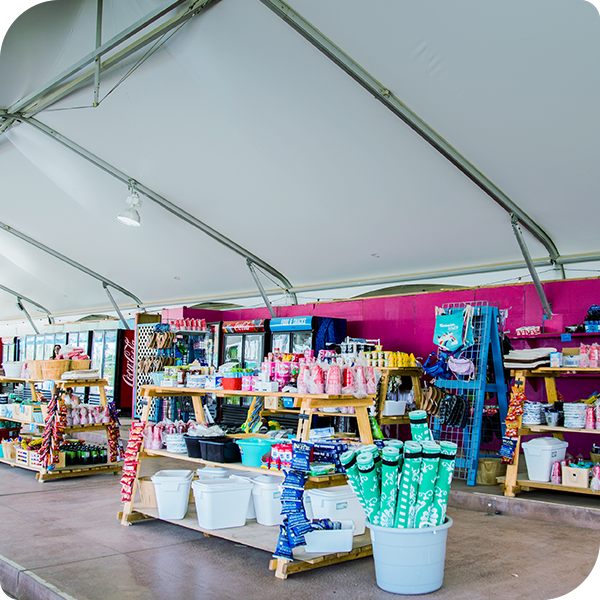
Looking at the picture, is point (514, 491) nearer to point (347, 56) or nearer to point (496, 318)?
point (496, 318)

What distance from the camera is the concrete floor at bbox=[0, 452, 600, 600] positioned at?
3473mm

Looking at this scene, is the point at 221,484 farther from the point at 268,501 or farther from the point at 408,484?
the point at 408,484

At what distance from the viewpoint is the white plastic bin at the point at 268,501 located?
4.45 meters

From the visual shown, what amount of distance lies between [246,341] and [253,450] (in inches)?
254

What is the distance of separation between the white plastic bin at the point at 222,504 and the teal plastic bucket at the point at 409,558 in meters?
1.37

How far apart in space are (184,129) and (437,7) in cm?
372

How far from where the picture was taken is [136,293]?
44.8ft

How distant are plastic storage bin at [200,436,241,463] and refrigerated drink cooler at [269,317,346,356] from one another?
470cm

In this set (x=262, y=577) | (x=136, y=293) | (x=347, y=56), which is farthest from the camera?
(x=136, y=293)

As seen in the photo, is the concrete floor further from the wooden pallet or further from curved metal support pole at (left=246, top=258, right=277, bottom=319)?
curved metal support pole at (left=246, top=258, right=277, bottom=319)

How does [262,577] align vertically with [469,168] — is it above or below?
below

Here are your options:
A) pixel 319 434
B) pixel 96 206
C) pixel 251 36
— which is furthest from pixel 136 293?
pixel 319 434

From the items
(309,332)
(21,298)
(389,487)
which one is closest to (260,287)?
(309,332)

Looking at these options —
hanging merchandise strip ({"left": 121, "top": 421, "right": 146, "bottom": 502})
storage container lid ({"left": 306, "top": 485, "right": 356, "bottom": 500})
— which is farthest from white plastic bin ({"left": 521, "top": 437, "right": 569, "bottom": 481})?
hanging merchandise strip ({"left": 121, "top": 421, "right": 146, "bottom": 502})
